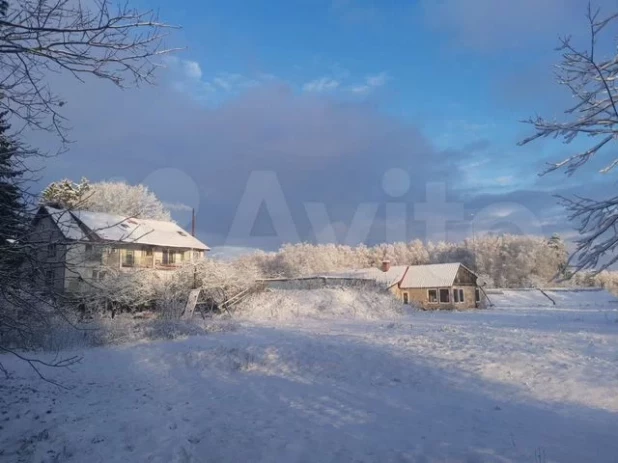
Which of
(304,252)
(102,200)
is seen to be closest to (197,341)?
(102,200)

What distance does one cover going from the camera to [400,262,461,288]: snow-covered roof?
1897 inches

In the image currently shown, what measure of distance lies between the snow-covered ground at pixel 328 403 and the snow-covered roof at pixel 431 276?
32.0 m

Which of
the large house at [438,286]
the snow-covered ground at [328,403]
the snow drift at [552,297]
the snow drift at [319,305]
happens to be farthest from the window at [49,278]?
the snow drift at [552,297]

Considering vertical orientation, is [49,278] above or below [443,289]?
above

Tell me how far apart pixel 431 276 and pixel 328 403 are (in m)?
42.4

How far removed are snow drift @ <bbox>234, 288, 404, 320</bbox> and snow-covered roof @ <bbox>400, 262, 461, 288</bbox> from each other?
569 inches

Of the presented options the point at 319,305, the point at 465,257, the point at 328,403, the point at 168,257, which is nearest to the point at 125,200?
the point at 168,257

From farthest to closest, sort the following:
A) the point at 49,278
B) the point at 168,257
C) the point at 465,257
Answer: the point at 465,257 → the point at 168,257 → the point at 49,278

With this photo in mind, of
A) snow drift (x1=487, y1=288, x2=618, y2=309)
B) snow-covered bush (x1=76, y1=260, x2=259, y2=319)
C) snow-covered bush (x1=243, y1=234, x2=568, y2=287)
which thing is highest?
snow-covered bush (x1=243, y1=234, x2=568, y2=287)

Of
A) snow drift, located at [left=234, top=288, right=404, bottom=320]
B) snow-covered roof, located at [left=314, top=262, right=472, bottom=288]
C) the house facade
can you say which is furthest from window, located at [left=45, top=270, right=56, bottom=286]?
the house facade

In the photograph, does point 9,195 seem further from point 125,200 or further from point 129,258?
point 125,200

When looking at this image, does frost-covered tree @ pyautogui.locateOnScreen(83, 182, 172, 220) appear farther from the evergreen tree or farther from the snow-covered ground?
the evergreen tree

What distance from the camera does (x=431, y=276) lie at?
50062mm

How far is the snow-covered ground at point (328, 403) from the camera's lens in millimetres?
6926
